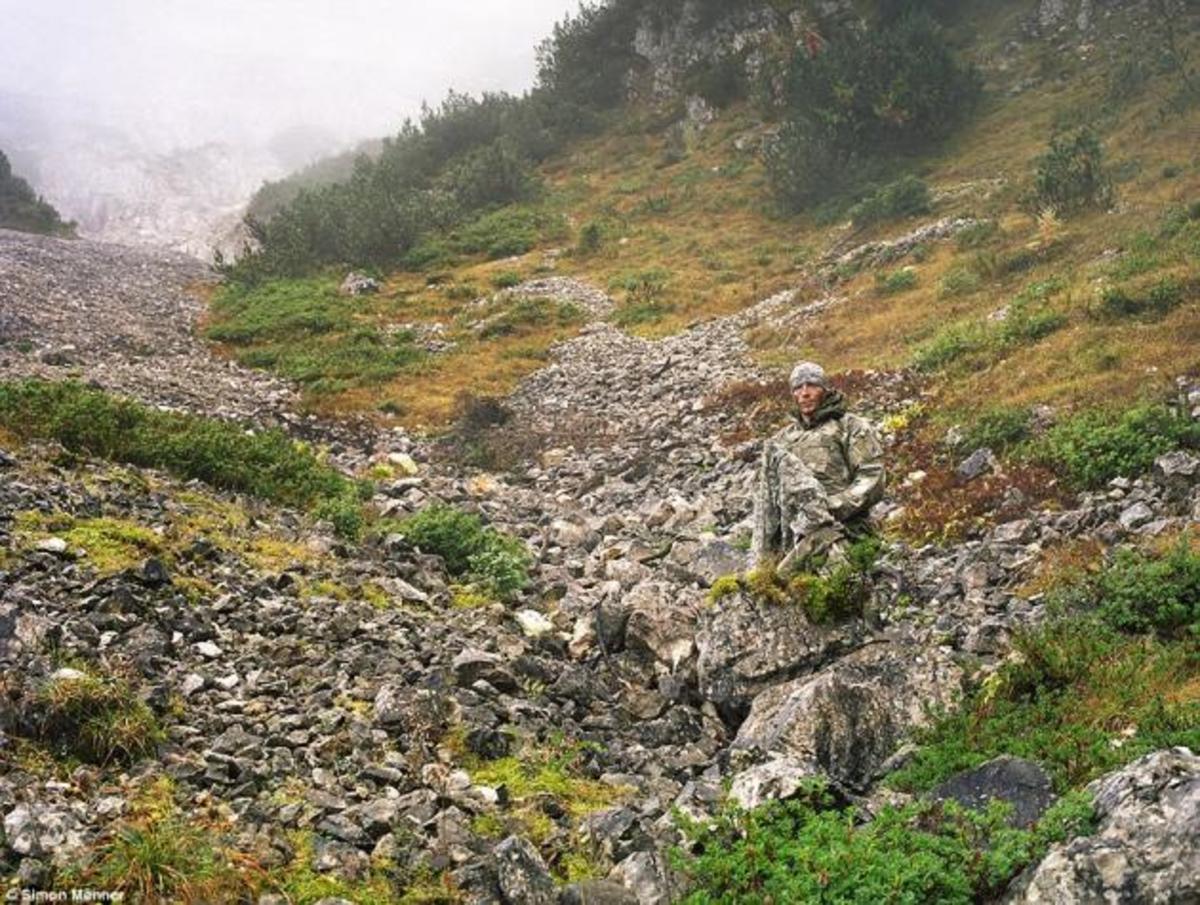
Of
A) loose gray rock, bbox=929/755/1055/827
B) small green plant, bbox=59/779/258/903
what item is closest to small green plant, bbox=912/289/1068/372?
loose gray rock, bbox=929/755/1055/827

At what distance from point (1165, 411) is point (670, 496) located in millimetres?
6820

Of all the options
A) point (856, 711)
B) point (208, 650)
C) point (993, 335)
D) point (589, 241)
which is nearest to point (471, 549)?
point (208, 650)

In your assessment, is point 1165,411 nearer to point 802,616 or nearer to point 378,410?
point 802,616

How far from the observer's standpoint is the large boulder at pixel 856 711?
638 cm

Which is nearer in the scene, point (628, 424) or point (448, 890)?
point (448, 890)

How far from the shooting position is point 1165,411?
1077cm

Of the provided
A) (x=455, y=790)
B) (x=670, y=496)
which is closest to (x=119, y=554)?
(x=455, y=790)

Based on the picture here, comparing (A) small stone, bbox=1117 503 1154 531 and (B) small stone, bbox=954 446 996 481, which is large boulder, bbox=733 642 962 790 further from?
(B) small stone, bbox=954 446 996 481

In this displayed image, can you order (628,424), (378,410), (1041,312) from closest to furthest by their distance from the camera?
(1041,312) < (628,424) < (378,410)

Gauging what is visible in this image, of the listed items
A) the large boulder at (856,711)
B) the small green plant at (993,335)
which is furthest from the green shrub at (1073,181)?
the large boulder at (856,711)

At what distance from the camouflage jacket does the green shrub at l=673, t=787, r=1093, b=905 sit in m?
2.99

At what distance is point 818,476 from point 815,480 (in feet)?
0.65

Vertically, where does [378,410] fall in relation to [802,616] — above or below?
above

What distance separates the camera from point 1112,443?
10.7m
